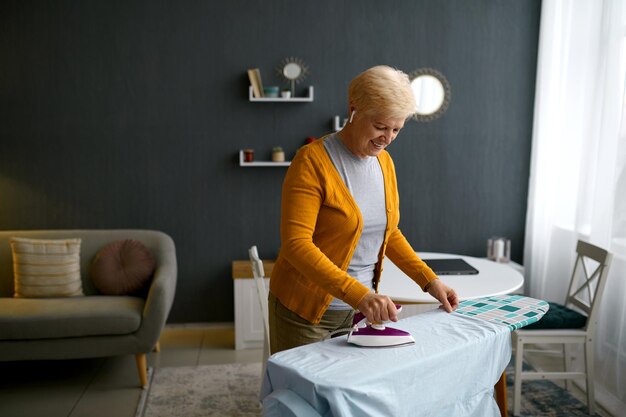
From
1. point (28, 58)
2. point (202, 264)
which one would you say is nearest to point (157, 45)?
point (28, 58)

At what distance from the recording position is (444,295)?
5.80 ft

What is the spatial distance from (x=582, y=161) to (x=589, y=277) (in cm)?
69

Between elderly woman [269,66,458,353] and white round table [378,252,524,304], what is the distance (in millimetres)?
545

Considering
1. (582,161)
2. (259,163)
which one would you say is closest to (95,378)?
(259,163)

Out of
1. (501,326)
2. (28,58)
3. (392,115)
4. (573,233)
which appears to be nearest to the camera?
(392,115)

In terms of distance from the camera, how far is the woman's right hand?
147cm

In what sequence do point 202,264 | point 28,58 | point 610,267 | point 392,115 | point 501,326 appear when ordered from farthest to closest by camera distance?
point 202,264 → point 28,58 → point 610,267 → point 501,326 → point 392,115

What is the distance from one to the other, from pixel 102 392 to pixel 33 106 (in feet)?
6.17

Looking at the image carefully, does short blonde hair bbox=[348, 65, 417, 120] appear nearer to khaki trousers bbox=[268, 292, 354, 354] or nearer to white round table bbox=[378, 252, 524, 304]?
khaki trousers bbox=[268, 292, 354, 354]

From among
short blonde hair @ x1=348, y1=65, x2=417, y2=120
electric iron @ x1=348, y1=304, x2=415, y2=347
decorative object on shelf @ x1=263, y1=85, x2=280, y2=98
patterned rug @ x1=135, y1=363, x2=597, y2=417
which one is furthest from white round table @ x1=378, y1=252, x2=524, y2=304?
decorative object on shelf @ x1=263, y1=85, x2=280, y2=98

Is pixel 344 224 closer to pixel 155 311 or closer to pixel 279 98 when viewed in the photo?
pixel 155 311

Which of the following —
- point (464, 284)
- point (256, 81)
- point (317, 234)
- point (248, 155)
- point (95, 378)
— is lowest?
point (95, 378)

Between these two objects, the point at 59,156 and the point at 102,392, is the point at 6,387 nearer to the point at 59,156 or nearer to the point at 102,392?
the point at 102,392

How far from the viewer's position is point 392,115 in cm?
158
